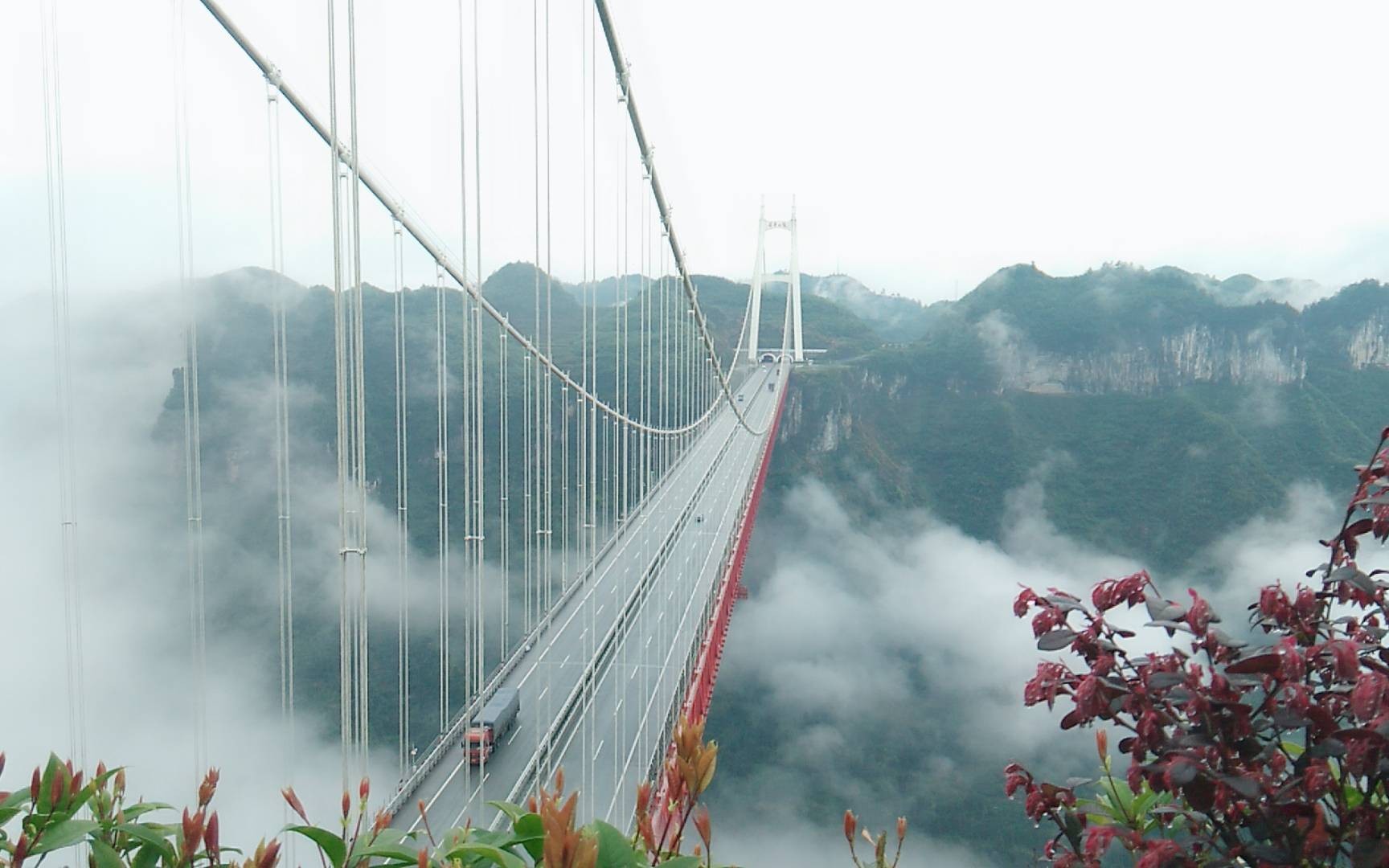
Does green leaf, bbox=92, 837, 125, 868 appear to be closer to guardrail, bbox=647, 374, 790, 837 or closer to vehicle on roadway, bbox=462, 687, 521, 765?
guardrail, bbox=647, 374, 790, 837

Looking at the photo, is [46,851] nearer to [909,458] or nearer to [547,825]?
[547,825]

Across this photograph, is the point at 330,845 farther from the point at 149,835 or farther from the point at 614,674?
the point at 614,674

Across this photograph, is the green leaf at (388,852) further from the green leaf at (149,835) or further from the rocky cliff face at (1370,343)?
the rocky cliff face at (1370,343)

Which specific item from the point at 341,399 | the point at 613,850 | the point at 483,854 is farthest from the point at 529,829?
the point at 341,399

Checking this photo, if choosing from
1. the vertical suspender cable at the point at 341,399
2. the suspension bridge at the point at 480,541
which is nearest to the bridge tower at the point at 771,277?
the suspension bridge at the point at 480,541

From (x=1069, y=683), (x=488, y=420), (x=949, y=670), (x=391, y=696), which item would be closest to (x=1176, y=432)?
(x=949, y=670)

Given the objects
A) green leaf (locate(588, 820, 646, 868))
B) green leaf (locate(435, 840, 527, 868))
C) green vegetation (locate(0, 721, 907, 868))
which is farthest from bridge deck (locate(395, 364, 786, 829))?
green leaf (locate(588, 820, 646, 868))

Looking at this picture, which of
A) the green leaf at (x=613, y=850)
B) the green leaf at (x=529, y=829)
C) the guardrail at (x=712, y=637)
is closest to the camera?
the green leaf at (x=613, y=850)
